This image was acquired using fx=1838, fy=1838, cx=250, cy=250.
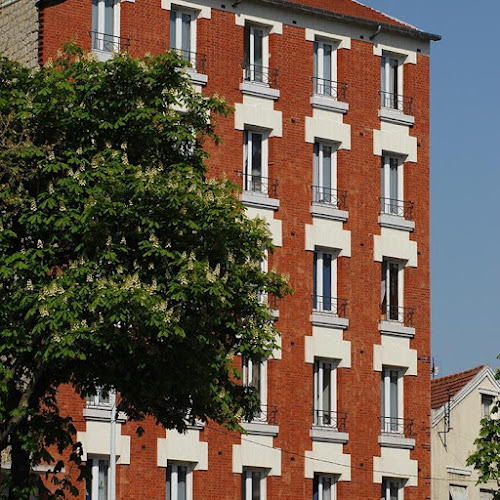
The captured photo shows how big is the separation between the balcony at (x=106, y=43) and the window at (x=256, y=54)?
4.84m

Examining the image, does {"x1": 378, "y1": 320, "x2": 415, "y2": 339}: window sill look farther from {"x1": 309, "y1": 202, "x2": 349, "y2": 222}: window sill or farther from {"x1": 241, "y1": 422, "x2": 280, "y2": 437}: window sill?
{"x1": 241, "y1": 422, "x2": 280, "y2": 437}: window sill

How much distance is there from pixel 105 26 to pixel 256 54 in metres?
5.83

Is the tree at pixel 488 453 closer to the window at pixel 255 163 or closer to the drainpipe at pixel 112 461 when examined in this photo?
the window at pixel 255 163

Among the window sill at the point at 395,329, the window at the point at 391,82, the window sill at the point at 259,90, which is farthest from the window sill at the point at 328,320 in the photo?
the window at the point at 391,82

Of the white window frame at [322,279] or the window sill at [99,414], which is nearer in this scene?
the window sill at [99,414]

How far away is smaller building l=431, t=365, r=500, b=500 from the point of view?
6688cm

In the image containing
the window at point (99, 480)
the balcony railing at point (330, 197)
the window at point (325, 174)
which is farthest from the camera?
the window at point (325, 174)

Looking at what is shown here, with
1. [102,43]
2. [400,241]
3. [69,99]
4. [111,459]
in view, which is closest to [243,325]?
[69,99]

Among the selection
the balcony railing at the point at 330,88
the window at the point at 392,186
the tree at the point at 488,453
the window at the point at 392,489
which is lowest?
the window at the point at 392,489

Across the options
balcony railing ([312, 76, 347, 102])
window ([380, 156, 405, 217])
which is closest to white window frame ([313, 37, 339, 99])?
balcony railing ([312, 76, 347, 102])

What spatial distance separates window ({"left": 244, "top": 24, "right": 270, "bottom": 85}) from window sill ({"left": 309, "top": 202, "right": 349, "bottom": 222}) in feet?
14.4

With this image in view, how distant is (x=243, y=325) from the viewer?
1540 inches

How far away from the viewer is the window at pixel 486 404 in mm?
70250

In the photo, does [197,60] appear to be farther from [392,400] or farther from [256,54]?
[392,400]
